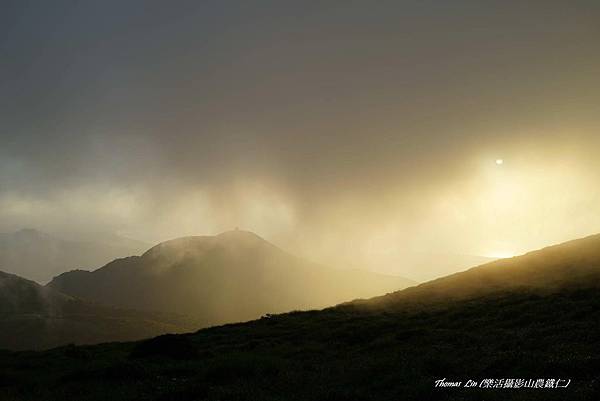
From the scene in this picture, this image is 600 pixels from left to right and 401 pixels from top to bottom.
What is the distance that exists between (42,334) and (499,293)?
191 meters

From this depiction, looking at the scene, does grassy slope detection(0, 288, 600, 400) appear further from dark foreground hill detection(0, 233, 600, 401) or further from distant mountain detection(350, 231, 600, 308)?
distant mountain detection(350, 231, 600, 308)

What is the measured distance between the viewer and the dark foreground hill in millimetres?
14461

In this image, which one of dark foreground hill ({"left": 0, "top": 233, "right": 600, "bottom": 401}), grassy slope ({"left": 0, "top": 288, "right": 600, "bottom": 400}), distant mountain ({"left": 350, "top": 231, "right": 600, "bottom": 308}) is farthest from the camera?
distant mountain ({"left": 350, "top": 231, "right": 600, "bottom": 308})

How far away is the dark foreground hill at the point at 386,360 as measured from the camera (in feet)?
47.4

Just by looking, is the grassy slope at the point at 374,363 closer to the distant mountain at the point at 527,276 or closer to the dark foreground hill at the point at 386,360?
the dark foreground hill at the point at 386,360

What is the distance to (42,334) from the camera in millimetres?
176500

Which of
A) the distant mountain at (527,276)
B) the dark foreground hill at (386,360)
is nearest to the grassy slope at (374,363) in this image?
the dark foreground hill at (386,360)

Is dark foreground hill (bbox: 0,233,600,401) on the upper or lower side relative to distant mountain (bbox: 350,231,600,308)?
lower

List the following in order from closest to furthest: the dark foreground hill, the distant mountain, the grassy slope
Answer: the dark foreground hill < the grassy slope < the distant mountain

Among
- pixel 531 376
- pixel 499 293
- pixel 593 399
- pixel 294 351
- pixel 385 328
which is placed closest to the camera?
pixel 593 399

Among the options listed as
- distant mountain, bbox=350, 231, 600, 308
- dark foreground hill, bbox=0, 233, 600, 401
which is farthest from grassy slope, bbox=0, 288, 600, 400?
distant mountain, bbox=350, 231, 600, 308

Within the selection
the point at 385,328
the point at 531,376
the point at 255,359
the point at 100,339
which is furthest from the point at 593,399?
the point at 100,339

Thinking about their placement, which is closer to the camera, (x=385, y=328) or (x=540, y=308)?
(x=540, y=308)

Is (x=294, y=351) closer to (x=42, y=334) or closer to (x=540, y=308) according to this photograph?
(x=540, y=308)
